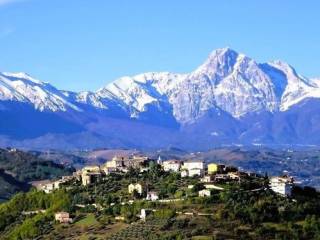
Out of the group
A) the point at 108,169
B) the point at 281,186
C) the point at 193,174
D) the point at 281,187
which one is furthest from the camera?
the point at 108,169

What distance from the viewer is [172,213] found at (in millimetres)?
113375

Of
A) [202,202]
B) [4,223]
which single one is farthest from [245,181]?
[4,223]

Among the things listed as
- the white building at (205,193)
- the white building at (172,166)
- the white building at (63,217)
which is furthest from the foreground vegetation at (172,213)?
the white building at (172,166)

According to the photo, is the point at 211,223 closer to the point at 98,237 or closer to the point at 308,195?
the point at 98,237

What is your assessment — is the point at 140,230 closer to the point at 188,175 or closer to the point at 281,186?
the point at 281,186

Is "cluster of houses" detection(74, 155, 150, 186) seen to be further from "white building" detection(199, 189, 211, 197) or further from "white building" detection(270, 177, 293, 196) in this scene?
"white building" detection(270, 177, 293, 196)

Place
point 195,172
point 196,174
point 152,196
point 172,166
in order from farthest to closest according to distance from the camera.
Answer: point 172,166, point 195,172, point 196,174, point 152,196

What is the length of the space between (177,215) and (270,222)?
36.1ft

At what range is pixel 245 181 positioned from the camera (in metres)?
134

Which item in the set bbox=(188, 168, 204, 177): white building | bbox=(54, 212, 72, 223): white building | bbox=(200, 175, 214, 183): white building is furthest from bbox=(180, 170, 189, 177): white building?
bbox=(54, 212, 72, 223): white building

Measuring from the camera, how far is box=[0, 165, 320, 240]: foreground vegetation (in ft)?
352

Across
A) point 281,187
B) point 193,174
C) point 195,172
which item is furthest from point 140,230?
point 195,172

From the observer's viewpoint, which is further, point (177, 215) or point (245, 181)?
point (245, 181)

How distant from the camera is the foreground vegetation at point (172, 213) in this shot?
352 ft
